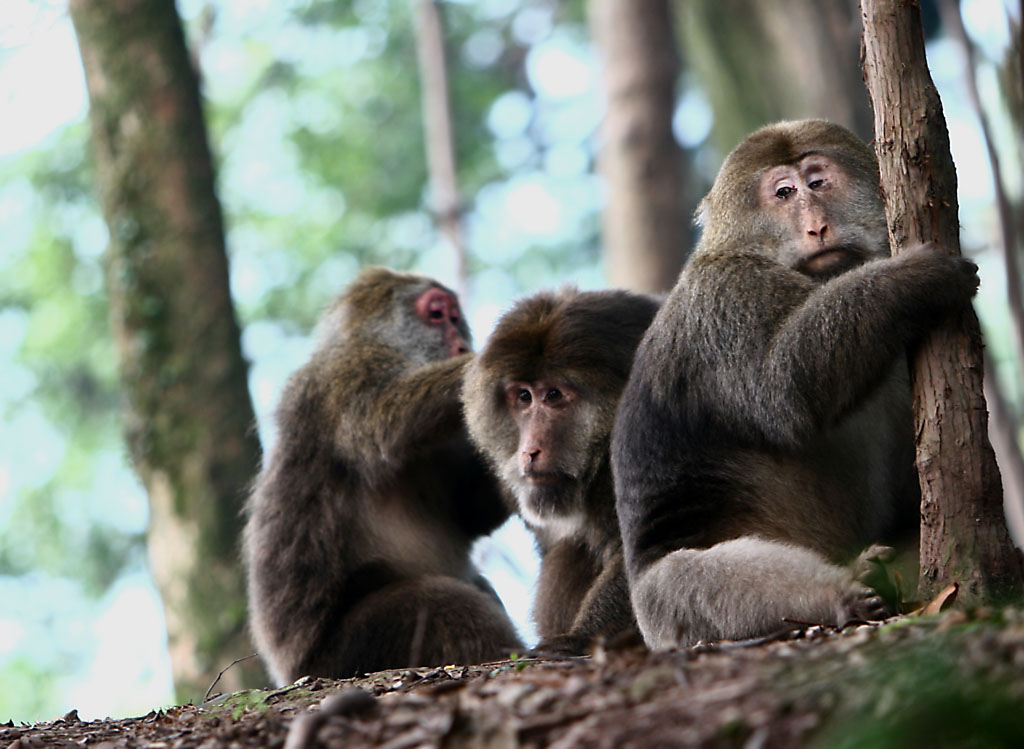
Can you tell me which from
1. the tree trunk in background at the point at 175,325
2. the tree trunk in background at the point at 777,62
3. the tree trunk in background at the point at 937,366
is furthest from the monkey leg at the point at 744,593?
the tree trunk in background at the point at 777,62

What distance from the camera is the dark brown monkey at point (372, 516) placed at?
6.35 m

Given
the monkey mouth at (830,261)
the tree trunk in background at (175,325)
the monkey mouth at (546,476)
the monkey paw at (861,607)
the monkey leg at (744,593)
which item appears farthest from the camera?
the tree trunk in background at (175,325)

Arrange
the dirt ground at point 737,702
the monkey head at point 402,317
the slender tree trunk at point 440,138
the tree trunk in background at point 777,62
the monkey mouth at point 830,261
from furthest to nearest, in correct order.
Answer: the slender tree trunk at point 440,138 < the tree trunk in background at point 777,62 < the monkey head at point 402,317 < the monkey mouth at point 830,261 < the dirt ground at point 737,702

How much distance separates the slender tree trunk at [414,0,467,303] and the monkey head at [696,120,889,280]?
9.49 m

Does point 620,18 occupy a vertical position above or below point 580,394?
above

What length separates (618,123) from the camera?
43.6 ft

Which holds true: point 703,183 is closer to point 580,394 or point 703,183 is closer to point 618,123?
point 618,123

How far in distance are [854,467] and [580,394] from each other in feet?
4.35

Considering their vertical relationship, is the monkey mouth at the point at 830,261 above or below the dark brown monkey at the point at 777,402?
above

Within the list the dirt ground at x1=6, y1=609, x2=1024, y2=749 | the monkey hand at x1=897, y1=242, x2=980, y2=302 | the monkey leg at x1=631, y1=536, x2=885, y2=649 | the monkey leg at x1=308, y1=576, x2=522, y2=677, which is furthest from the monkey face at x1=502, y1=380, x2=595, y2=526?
the monkey hand at x1=897, y1=242, x2=980, y2=302

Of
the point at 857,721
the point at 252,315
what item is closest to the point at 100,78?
the point at 857,721

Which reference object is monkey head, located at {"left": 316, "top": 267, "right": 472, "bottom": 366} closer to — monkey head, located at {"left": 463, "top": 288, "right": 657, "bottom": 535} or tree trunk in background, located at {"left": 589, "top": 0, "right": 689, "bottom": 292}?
monkey head, located at {"left": 463, "top": 288, "right": 657, "bottom": 535}

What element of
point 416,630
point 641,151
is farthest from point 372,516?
point 641,151

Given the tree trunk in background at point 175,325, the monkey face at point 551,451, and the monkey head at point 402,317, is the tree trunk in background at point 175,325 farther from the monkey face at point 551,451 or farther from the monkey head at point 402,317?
the monkey face at point 551,451
